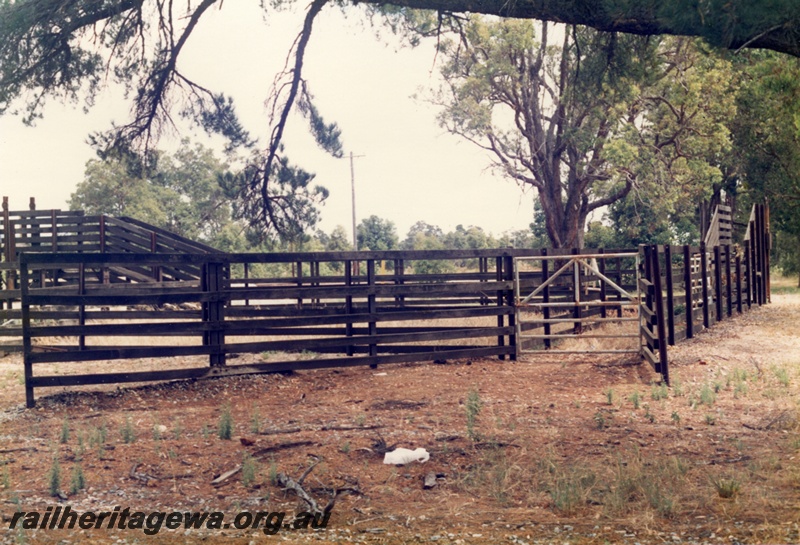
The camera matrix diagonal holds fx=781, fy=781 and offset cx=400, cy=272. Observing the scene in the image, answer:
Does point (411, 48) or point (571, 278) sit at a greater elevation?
point (411, 48)

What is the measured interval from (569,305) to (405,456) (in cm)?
637

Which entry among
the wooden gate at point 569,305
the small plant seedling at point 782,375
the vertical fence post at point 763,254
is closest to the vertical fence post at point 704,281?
the wooden gate at point 569,305

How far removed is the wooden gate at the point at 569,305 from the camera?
40.4 feet

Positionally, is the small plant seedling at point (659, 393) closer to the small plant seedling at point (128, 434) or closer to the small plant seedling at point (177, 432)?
the small plant seedling at point (177, 432)

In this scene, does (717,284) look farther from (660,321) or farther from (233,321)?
(233,321)

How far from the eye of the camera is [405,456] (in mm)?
6562

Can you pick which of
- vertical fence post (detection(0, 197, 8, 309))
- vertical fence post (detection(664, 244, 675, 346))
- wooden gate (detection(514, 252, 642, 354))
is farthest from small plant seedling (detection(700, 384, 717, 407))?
vertical fence post (detection(0, 197, 8, 309))

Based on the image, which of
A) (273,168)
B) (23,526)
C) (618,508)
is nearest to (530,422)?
(618,508)

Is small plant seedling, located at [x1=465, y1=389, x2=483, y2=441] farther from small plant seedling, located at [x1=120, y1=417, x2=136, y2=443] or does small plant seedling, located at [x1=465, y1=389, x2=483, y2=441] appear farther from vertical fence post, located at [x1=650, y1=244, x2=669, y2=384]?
small plant seedling, located at [x1=120, y1=417, x2=136, y2=443]

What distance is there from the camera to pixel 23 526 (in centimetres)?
516

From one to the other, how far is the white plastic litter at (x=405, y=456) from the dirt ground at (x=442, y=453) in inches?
3.6

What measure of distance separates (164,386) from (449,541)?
6.63 metres

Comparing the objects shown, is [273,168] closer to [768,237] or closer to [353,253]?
[353,253]

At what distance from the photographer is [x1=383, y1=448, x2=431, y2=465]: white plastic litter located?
652 centimetres
